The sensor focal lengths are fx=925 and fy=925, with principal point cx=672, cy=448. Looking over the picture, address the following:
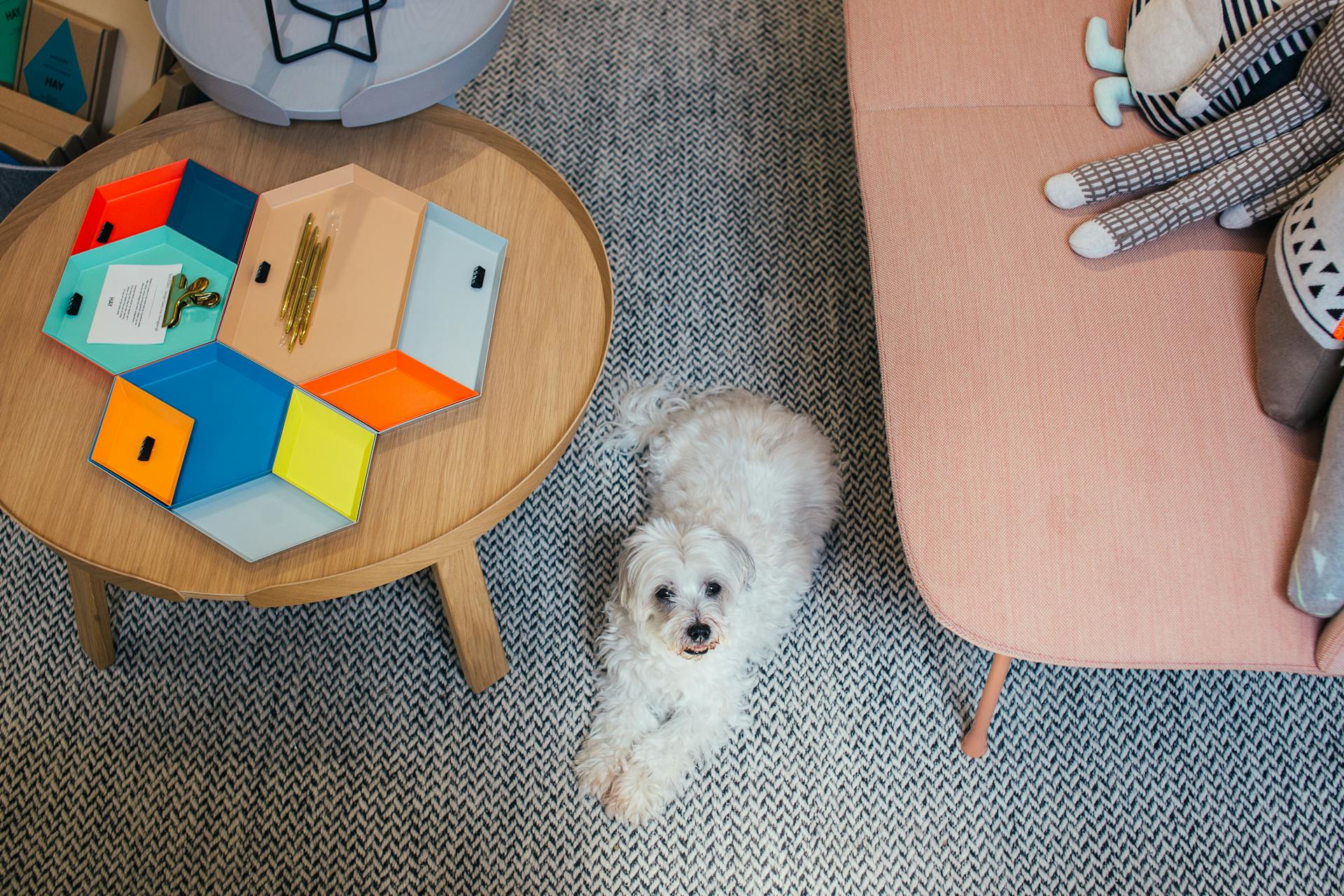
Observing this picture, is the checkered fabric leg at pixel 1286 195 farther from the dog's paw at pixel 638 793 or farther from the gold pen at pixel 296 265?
the gold pen at pixel 296 265

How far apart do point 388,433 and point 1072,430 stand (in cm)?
91

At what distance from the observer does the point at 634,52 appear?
219 cm

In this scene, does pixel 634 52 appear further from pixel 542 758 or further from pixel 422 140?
pixel 542 758

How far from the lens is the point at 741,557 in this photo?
1.32 m

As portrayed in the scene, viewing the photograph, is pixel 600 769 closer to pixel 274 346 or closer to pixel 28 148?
pixel 274 346

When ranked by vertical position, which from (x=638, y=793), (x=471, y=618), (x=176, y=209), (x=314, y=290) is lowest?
(x=638, y=793)

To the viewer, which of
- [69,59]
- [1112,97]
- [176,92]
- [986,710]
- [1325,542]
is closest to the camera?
[1325,542]

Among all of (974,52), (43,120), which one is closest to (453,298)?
(974,52)

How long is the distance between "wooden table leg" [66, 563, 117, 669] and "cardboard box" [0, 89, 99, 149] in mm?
870

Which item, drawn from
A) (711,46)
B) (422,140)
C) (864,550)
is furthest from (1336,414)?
(711,46)

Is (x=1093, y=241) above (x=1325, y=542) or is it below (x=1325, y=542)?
above

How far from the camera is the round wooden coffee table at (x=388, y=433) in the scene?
1.15 meters

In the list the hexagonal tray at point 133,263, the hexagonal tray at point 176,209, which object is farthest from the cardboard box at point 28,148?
the hexagonal tray at point 133,263

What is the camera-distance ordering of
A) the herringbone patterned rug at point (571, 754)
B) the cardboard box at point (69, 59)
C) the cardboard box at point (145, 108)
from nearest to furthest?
1. the herringbone patterned rug at point (571, 754)
2. the cardboard box at point (145, 108)
3. the cardboard box at point (69, 59)
